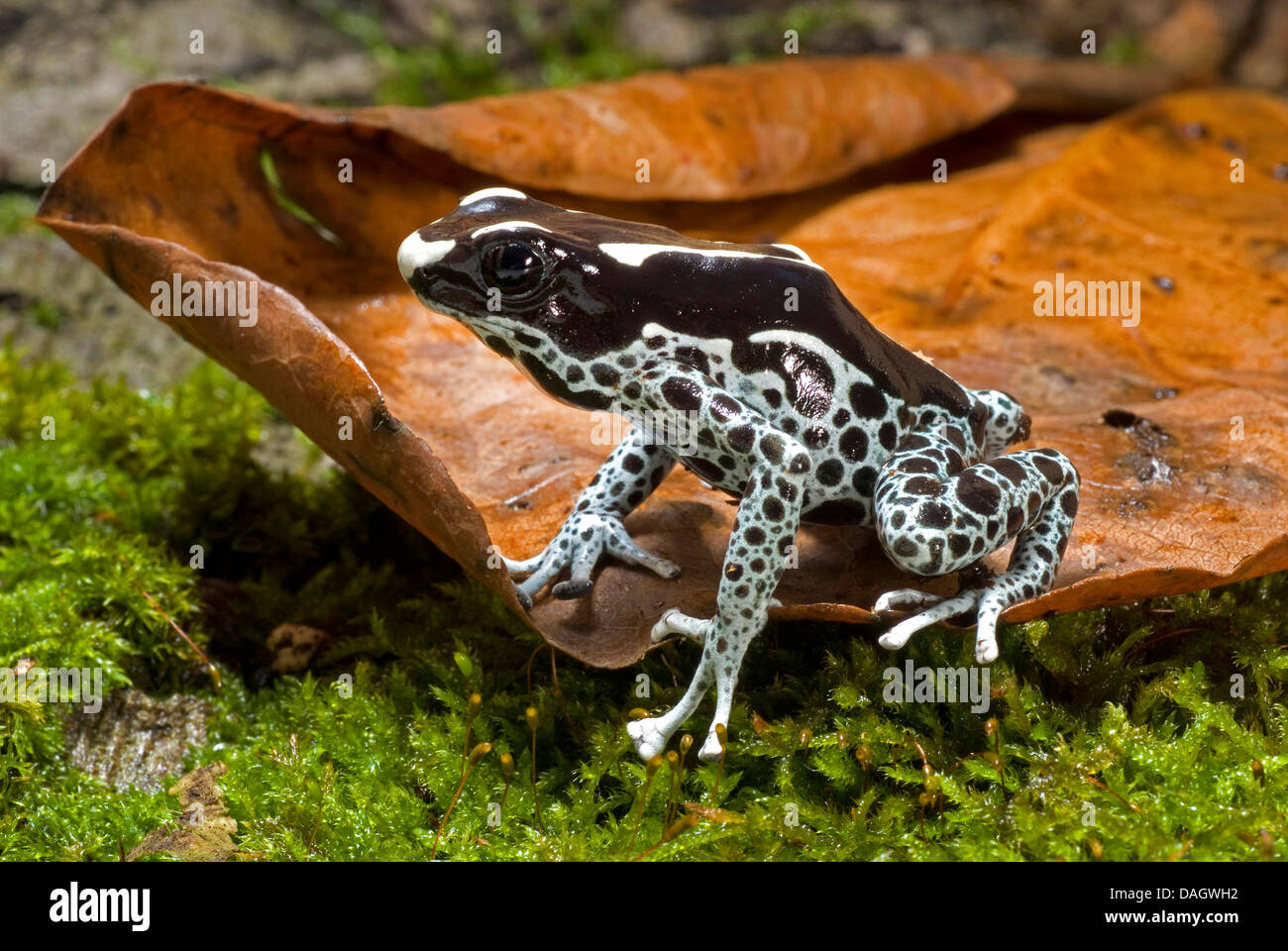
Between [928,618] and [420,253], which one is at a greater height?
[420,253]

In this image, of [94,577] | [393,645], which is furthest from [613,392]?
[94,577]

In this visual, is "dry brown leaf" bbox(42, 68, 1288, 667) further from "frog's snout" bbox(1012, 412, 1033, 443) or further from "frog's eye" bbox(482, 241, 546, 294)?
"frog's eye" bbox(482, 241, 546, 294)

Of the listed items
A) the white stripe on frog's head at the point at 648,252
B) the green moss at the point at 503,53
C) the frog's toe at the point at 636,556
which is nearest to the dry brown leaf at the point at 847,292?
the frog's toe at the point at 636,556

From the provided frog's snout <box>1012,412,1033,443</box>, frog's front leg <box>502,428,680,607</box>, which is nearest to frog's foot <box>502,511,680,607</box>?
frog's front leg <box>502,428,680,607</box>

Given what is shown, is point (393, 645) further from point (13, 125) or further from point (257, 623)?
point (13, 125)

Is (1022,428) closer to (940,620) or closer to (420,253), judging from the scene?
(940,620)

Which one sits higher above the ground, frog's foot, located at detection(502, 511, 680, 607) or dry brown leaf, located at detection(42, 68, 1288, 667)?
dry brown leaf, located at detection(42, 68, 1288, 667)

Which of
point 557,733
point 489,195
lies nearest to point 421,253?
point 489,195
